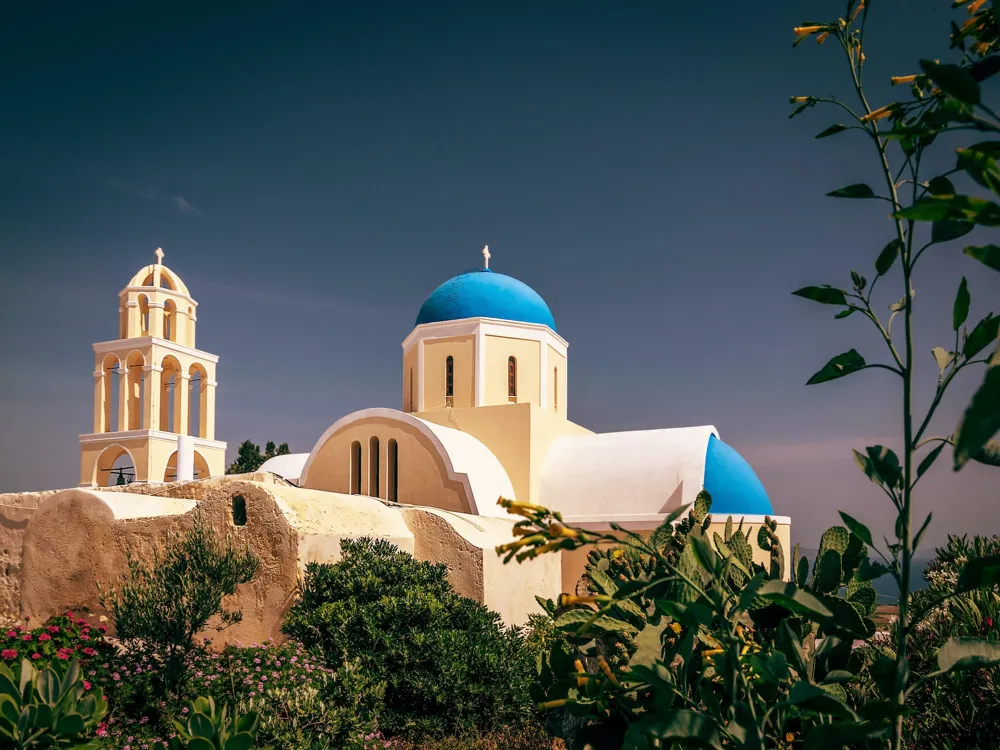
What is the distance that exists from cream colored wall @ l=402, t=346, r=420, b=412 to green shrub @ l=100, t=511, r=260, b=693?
32.1 feet

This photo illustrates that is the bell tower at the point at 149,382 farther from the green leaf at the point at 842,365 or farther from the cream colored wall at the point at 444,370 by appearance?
the green leaf at the point at 842,365

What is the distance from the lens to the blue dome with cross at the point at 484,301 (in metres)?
16.0

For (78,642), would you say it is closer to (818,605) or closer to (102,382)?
(818,605)

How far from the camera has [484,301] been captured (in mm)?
16094

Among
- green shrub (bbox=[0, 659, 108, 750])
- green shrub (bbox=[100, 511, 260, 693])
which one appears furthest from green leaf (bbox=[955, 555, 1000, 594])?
green shrub (bbox=[100, 511, 260, 693])

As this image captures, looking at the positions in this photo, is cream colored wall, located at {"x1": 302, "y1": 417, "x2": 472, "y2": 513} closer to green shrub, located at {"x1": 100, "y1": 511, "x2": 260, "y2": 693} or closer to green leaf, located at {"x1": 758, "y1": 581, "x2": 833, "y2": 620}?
green shrub, located at {"x1": 100, "y1": 511, "x2": 260, "y2": 693}

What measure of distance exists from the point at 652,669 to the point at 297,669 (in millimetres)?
5237

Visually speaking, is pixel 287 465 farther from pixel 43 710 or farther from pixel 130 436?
pixel 43 710

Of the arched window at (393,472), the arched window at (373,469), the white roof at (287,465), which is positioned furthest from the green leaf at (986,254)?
the white roof at (287,465)

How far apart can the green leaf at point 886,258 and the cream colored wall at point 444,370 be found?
13449 mm

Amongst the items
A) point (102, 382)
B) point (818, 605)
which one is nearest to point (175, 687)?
point (818, 605)

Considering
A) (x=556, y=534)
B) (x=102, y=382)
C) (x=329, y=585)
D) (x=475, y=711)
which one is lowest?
(x=475, y=711)

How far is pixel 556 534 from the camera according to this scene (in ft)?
5.33

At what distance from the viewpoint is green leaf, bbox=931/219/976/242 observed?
1.86 metres
